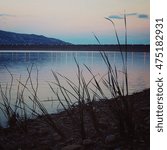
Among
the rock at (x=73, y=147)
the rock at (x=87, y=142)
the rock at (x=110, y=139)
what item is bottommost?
the rock at (x=73, y=147)

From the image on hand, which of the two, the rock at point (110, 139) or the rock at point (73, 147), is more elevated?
the rock at point (110, 139)

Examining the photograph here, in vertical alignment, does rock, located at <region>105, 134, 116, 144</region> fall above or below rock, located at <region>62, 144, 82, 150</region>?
above

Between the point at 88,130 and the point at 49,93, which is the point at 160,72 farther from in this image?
the point at 49,93

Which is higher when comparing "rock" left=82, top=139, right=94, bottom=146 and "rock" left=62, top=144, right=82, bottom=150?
"rock" left=82, top=139, right=94, bottom=146

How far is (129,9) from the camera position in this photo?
3.54ft

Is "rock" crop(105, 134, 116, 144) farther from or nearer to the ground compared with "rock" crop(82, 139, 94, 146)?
farther from the ground

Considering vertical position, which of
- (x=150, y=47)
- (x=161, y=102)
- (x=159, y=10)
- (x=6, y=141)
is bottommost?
(x=6, y=141)

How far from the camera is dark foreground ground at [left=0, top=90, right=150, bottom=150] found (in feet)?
2.75

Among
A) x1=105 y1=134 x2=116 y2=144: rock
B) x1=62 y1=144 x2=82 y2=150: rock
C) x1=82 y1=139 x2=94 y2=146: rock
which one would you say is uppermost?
x1=105 y1=134 x2=116 y2=144: rock

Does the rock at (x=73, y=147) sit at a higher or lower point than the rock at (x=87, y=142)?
lower

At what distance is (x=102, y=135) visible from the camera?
2.95 feet

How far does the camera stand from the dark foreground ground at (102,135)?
33.0 inches

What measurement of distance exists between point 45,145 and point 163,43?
45 centimetres

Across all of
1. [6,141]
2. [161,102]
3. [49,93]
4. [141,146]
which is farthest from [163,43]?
[49,93]
